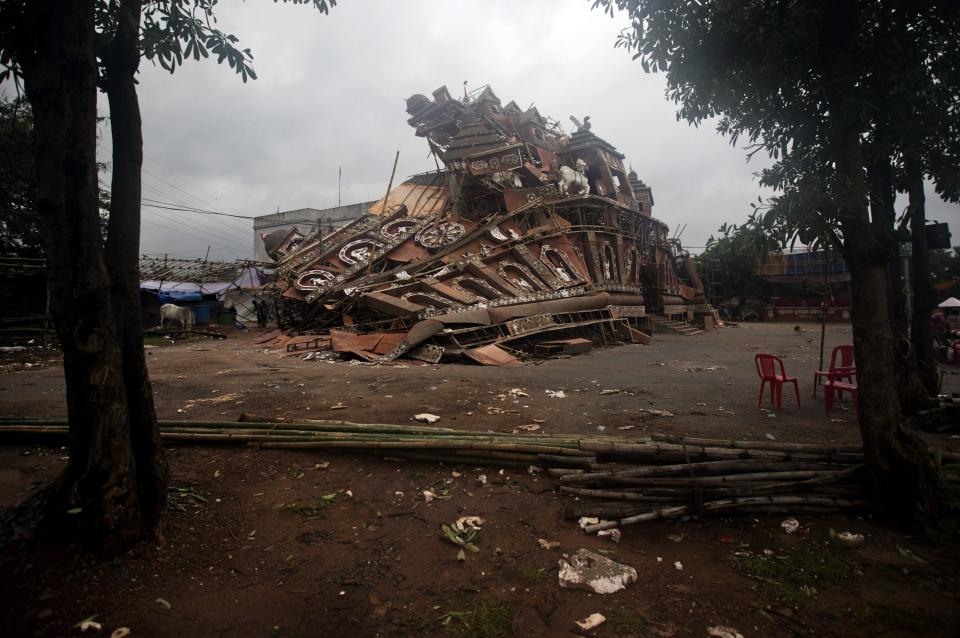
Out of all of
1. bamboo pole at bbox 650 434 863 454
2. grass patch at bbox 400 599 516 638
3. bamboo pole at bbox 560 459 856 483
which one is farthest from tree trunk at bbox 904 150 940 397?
grass patch at bbox 400 599 516 638

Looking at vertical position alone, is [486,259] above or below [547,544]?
above

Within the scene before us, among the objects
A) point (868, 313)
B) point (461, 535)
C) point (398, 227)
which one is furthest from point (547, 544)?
point (398, 227)

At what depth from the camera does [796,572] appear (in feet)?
8.91

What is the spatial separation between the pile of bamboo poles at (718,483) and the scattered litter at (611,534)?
3 centimetres

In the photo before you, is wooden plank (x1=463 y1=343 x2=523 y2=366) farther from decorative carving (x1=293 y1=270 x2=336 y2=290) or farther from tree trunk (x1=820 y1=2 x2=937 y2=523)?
decorative carving (x1=293 y1=270 x2=336 y2=290)

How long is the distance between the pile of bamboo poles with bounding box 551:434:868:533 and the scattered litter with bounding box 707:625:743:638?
900 mm

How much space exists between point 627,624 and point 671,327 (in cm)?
2083

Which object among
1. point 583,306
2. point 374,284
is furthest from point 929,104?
point 374,284

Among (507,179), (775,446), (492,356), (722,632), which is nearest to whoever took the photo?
(722,632)

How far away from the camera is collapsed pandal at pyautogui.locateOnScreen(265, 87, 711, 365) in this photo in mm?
13328

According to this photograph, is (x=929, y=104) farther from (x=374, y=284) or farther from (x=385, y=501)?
(x=374, y=284)

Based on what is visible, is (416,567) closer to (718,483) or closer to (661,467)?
(661,467)

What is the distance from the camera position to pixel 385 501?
3633 mm

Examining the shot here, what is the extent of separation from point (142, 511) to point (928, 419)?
7.23 m
